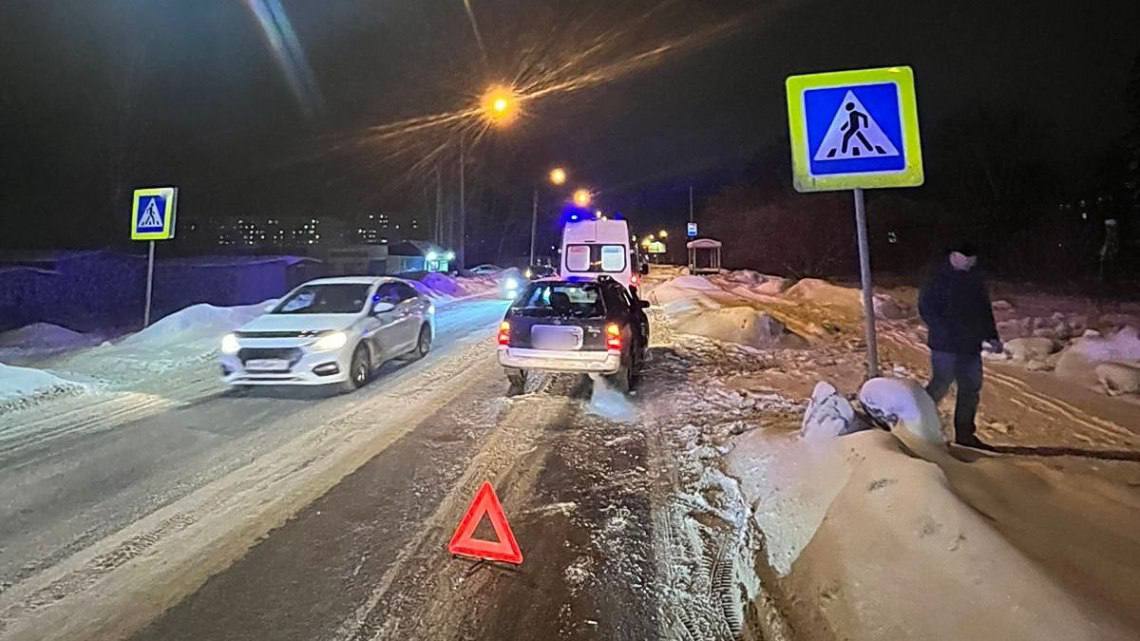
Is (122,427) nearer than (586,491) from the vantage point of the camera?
No

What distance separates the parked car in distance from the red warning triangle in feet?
15.7

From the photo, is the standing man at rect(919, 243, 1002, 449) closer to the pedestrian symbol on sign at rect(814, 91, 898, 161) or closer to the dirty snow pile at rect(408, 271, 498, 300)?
the pedestrian symbol on sign at rect(814, 91, 898, 161)

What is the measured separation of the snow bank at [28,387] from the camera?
9.28 meters

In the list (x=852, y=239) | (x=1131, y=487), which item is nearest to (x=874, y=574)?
(x=1131, y=487)

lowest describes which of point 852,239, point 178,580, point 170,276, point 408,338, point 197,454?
point 178,580

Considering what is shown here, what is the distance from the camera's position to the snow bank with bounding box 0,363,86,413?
30.5 ft

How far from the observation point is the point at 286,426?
815 cm

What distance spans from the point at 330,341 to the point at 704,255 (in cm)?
4789

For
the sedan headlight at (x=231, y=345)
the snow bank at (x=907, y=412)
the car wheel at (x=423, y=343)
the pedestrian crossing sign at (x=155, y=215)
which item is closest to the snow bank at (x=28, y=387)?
the sedan headlight at (x=231, y=345)

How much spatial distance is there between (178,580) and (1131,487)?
6.00m

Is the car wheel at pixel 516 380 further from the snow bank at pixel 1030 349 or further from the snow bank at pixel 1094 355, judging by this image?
the snow bank at pixel 1030 349

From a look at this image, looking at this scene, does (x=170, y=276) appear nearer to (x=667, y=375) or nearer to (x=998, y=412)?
(x=667, y=375)

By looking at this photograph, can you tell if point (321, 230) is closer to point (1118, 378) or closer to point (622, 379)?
point (622, 379)

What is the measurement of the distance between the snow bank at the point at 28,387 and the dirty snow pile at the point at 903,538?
28.8 ft
